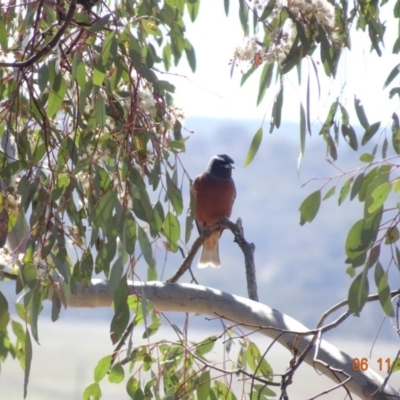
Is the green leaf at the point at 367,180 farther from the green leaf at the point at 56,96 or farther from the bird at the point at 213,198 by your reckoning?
the bird at the point at 213,198

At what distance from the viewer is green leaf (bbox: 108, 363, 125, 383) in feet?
5.42

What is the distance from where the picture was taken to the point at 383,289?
1126 mm

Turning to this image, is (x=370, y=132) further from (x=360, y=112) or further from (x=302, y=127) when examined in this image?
(x=302, y=127)

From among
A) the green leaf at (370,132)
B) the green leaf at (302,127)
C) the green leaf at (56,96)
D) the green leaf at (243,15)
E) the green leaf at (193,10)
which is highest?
the green leaf at (193,10)

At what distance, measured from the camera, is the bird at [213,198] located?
371 cm

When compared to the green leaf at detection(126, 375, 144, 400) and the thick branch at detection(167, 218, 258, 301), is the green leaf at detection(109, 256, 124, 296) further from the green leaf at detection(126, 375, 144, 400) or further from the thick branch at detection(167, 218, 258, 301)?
the thick branch at detection(167, 218, 258, 301)

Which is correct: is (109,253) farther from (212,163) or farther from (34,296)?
(212,163)

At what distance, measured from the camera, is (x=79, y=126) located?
4.66 feet

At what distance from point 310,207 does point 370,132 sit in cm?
40

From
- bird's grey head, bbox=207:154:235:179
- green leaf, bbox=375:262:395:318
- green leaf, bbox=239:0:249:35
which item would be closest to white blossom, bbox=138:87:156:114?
green leaf, bbox=239:0:249:35

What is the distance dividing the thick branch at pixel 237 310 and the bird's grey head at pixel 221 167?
6.68ft

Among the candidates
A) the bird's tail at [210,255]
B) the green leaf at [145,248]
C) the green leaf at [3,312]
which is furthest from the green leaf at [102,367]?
the bird's tail at [210,255]

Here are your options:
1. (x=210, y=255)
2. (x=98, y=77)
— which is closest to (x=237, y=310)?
(x=98, y=77)

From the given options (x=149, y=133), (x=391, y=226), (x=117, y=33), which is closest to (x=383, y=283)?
(x=391, y=226)
